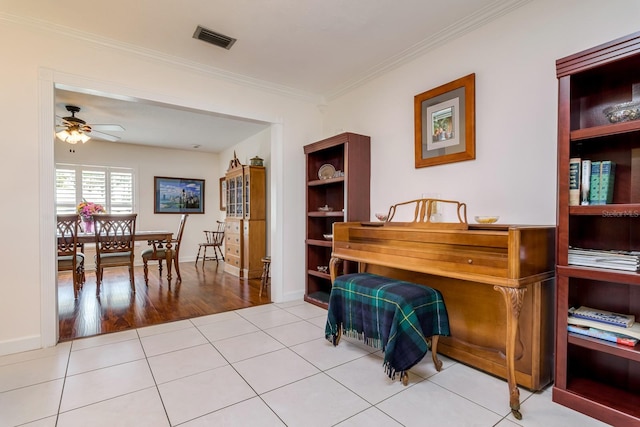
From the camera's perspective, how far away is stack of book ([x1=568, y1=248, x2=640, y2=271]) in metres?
1.49

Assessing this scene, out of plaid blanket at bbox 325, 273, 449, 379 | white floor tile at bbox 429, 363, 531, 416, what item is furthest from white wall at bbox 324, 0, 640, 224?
white floor tile at bbox 429, 363, 531, 416

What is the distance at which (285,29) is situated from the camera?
2555 millimetres

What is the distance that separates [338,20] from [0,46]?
2.59 m

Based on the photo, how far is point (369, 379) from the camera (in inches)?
77.5

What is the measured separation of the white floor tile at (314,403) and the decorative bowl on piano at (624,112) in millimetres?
1996

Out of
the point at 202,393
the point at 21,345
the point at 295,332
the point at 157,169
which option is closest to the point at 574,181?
the point at 295,332

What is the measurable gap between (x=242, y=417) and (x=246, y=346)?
2.92ft

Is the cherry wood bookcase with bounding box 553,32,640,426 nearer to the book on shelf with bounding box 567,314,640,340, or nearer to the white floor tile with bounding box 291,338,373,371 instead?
the book on shelf with bounding box 567,314,640,340

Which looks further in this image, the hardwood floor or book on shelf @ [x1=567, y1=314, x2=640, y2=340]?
the hardwood floor

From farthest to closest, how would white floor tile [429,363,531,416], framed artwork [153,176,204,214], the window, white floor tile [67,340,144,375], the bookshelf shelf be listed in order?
framed artwork [153,176,204,214], the window, white floor tile [67,340,144,375], white floor tile [429,363,531,416], the bookshelf shelf

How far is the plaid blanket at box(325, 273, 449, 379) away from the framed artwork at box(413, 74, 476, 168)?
1158 mm

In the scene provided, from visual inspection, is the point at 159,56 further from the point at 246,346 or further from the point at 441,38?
the point at 246,346

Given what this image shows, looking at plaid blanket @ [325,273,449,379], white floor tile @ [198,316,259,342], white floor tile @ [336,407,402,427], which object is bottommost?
white floor tile @ [198,316,259,342]

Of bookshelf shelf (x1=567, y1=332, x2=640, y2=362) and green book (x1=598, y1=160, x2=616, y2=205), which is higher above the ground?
green book (x1=598, y1=160, x2=616, y2=205)
